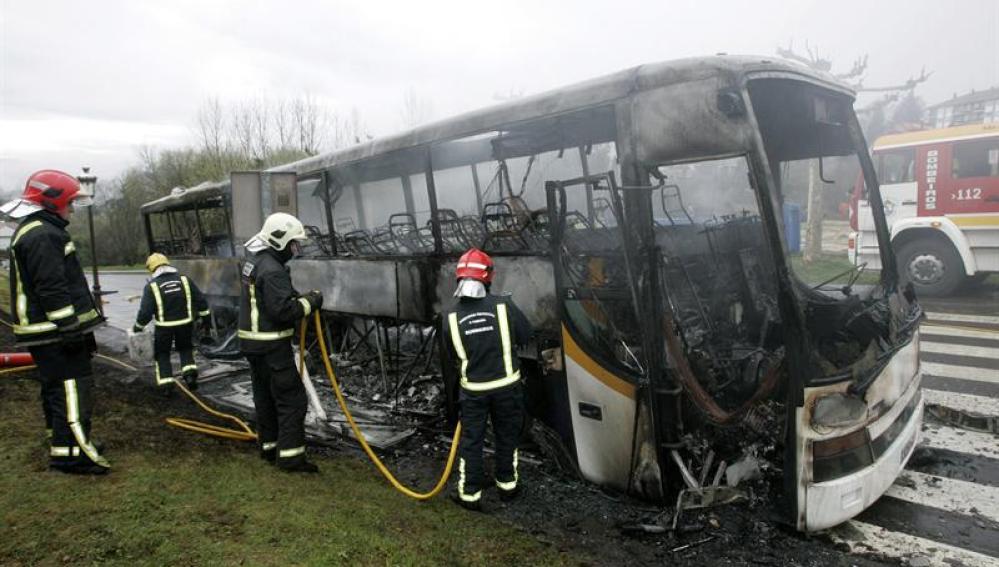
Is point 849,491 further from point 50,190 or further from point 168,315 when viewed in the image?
point 168,315

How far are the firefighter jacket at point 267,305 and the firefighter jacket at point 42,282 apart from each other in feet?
3.34

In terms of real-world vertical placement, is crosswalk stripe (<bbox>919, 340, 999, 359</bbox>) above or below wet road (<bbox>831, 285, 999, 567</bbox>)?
above

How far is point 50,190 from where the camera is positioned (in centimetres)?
372

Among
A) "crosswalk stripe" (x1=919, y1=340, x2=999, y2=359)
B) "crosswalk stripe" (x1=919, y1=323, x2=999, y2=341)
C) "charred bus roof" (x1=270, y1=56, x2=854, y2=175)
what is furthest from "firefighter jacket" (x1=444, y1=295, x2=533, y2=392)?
"crosswalk stripe" (x1=919, y1=323, x2=999, y2=341)

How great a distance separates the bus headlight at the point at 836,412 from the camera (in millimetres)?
2969

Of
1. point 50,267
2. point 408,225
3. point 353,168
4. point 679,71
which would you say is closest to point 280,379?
point 50,267

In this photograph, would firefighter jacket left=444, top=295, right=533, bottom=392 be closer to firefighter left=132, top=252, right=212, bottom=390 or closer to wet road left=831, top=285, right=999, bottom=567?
wet road left=831, top=285, right=999, bottom=567

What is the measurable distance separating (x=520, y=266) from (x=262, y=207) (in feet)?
9.38

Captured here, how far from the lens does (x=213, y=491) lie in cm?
358

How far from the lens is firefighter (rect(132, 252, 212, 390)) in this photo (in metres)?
6.69

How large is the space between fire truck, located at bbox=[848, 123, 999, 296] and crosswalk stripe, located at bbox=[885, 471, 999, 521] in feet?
21.6

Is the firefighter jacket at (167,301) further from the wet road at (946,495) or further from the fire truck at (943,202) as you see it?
the fire truck at (943,202)

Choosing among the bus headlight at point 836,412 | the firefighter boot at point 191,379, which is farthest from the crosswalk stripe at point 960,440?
the firefighter boot at point 191,379

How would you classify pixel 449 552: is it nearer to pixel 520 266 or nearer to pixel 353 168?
pixel 520 266
